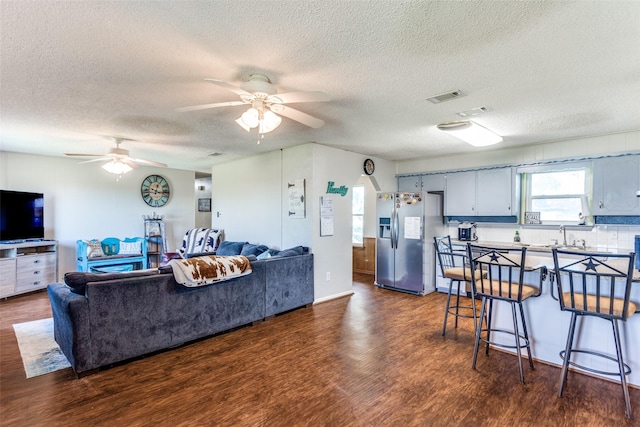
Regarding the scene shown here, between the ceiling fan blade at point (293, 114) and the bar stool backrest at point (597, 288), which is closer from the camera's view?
the bar stool backrest at point (597, 288)

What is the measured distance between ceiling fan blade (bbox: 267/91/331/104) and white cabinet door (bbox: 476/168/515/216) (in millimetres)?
3831

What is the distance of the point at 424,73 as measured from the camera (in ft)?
7.85

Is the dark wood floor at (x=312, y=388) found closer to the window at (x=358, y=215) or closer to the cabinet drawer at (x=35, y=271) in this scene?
the cabinet drawer at (x=35, y=271)

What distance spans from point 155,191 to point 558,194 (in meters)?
7.33

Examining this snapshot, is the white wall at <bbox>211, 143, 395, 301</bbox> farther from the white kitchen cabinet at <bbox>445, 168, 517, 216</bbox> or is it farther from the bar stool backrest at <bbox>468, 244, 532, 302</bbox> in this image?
the bar stool backrest at <bbox>468, 244, 532, 302</bbox>

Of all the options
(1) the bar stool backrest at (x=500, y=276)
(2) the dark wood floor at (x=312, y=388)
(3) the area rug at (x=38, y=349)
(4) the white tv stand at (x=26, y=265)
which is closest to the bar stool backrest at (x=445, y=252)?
(1) the bar stool backrest at (x=500, y=276)

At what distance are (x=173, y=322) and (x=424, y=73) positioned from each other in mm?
3073

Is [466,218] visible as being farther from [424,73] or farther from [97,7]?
[97,7]

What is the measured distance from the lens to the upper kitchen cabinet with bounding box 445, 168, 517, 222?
16.0ft

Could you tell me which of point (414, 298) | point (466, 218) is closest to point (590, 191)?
point (466, 218)

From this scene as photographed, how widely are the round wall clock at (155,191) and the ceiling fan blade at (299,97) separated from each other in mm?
5515

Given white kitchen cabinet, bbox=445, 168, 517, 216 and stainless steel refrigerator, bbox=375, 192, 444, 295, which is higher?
white kitchen cabinet, bbox=445, 168, 517, 216

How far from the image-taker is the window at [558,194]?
4387 millimetres

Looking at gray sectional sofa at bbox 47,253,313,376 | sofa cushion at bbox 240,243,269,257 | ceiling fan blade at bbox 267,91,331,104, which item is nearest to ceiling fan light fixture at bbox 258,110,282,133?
ceiling fan blade at bbox 267,91,331,104
